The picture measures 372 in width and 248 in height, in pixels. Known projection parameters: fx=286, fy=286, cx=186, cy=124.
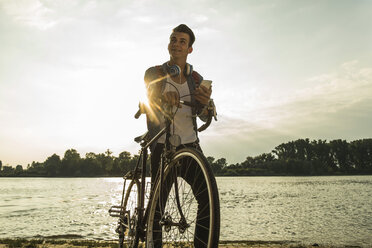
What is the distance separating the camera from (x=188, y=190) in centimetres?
312

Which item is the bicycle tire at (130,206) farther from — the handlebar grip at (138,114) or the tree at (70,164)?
the tree at (70,164)

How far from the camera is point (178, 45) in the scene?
359 cm

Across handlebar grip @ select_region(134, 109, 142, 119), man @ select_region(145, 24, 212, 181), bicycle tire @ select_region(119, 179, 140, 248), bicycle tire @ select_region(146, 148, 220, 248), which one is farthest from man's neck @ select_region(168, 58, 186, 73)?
bicycle tire @ select_region(119, 179, 140, 248)

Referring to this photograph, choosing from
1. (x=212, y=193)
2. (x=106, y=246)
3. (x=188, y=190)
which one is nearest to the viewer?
(x=212, y=193)

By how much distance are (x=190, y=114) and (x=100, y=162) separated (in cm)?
19951

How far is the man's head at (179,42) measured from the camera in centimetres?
360

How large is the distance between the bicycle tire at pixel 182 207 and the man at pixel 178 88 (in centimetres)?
36

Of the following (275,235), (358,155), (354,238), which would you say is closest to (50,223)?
(275,235)

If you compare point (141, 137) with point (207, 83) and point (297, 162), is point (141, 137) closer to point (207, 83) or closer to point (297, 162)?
point (207, 83)

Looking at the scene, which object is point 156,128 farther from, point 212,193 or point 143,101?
point 212,193

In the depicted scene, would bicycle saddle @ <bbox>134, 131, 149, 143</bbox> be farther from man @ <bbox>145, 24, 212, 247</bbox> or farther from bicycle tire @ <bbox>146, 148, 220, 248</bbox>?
bicycle tire @ <bbox>146, 148, 220, 248</bbox>

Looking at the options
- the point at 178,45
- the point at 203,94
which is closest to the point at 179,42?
the point at 178,45

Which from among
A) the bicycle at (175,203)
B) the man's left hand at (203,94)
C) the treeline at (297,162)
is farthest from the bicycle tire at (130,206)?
the treeline at (297,162)

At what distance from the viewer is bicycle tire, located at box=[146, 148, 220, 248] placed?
2.80 m
